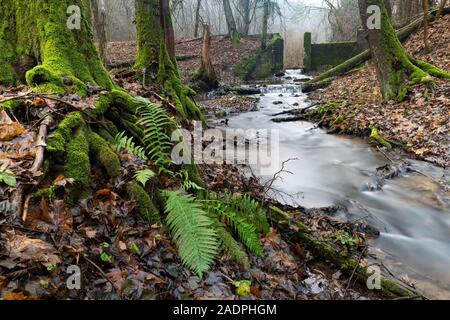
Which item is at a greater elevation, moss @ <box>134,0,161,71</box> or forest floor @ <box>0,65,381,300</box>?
moss @ <box>134,0,161,71</box>

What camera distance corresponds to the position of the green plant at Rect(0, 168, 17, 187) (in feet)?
9.18

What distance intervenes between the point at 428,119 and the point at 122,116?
8.01 metres

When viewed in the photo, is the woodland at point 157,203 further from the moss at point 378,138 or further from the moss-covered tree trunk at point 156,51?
the moss-covered tree trunk at point 156,51

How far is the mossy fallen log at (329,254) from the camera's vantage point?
375 cm

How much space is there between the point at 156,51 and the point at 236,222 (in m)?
6.87

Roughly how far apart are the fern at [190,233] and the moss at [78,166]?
84 cm

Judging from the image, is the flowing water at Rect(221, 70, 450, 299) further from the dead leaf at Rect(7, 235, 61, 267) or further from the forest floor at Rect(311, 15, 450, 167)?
the dead leaf at Rect(7, 235, 61, 267)

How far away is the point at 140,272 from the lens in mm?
2971

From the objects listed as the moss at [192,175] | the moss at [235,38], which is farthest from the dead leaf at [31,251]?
the moss at [235,38]

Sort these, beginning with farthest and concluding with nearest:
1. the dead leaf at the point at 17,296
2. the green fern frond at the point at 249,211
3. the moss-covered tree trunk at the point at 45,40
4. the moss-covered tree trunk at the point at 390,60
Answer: the moss-covered tree trunk at the point at 390,60 → the moss-covered tree trunk at the point at 45,40 → the green fern frond at the point at 249,211 → the dead leaf at the point at 17,296

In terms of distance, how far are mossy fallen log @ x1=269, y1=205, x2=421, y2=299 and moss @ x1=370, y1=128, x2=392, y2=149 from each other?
5.21 m

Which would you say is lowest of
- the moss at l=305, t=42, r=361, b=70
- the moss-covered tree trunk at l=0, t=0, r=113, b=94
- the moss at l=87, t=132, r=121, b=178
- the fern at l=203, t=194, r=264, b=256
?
the fern at l=203, t=194, r=264, b=256

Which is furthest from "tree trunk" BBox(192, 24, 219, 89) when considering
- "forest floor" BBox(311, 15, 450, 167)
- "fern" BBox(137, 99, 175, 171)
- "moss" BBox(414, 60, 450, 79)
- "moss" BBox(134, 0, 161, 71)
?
"fern" BBox(137, 99, 175, 171)

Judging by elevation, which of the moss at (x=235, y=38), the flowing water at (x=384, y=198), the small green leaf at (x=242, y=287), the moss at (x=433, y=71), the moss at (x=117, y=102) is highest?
the moss at (x=235, y=38)
